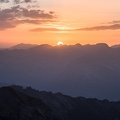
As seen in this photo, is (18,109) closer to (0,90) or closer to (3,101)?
(3,101)

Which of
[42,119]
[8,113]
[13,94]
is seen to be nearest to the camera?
[8,113]

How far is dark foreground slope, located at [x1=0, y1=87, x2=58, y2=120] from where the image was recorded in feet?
362

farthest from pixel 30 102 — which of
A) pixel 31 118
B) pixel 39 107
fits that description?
pixel 31 118

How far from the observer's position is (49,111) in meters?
128

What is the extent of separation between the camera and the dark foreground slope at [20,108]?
4345 inches

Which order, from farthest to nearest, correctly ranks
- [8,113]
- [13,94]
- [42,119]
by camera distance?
1. [13,94]
2. [42,119]
3. [8,113]

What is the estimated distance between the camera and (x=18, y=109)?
378 ft

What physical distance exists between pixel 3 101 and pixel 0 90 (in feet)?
29.8

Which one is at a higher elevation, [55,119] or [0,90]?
[0,90]

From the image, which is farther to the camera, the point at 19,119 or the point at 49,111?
the point at 49,111

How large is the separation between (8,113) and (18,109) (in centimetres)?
680

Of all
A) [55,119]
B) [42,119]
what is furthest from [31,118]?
[55,119]

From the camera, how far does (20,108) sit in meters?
116

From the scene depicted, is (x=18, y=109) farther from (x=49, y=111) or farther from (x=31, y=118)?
(x=49, y=111)
